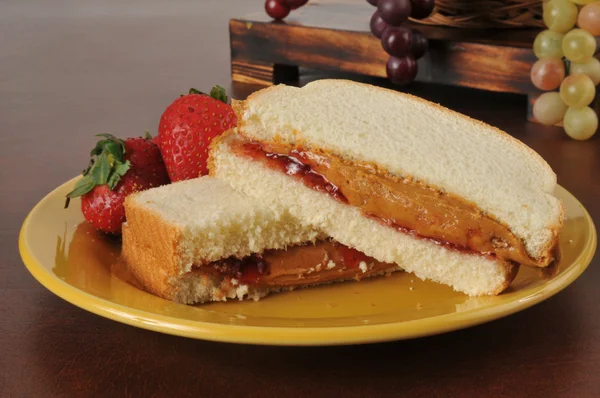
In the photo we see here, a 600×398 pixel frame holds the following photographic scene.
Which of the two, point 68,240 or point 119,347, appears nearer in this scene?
point 119,347

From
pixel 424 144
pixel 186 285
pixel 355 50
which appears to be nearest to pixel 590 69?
pixel 355 50

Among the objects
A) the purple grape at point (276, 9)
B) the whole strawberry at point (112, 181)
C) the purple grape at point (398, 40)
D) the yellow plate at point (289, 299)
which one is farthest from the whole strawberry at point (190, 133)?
the purple grape at point (276, 9)

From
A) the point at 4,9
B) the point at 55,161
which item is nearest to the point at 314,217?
the point at 55,161

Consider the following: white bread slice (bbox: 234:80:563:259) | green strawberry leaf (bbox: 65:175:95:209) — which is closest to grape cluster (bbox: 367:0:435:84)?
white bread slice (bbox: 234:80:563:259)

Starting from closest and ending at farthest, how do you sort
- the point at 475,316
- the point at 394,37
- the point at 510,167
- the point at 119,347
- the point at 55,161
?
the point at 475,316, the point at 119,347, the point at 510,167, the point at 55,161, the point at 394,37

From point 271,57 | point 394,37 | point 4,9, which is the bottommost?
point 4,9

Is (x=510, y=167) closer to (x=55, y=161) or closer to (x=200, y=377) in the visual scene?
(x=200, y=377)

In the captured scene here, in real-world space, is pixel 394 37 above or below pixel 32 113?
above

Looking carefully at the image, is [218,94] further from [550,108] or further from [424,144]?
[550,108]
